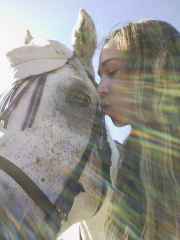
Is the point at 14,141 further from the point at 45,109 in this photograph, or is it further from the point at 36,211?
the point at 36,211

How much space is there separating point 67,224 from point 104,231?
0.46 metres

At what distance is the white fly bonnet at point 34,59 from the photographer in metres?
1.80

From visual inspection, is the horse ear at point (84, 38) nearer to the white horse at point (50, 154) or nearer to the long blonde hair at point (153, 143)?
the white horse at point (50, 154)

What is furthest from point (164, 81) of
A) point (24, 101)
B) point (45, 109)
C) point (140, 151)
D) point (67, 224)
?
point (67, 224)

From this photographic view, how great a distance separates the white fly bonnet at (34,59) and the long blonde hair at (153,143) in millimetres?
434

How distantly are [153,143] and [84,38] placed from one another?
35.6 inches

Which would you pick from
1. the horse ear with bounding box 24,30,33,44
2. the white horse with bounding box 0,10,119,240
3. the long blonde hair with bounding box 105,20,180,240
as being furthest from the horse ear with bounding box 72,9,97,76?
the horse ear with bounding box 24,30,33,44

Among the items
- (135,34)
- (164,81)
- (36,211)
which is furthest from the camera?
(135,34)

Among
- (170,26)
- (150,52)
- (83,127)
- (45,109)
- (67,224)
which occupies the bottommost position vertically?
(67,224)

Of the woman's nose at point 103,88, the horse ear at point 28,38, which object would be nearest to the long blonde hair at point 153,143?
the woman's nose at point 103,88

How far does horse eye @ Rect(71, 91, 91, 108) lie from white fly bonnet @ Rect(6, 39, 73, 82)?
0.25 m

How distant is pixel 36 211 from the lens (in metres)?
1.42

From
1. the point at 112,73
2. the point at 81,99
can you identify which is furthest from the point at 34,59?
the point at 112,73

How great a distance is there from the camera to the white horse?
4.58 ft
